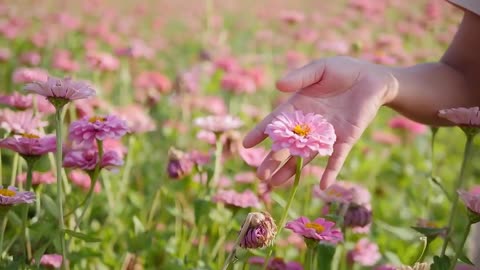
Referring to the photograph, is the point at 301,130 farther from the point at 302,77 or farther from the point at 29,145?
the point at 29,145

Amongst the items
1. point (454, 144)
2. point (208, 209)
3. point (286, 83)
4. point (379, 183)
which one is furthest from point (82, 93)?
point (454, 144)

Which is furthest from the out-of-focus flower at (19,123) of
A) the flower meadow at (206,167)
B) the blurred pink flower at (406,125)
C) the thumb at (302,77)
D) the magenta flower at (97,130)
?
the blurred pink flower at (406,125)

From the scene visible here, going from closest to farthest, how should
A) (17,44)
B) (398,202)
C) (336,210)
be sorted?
(336,210) < (398,202) < (17,44)

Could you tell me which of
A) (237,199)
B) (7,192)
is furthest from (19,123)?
(237,199)

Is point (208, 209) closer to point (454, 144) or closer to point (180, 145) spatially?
point (180, 145)

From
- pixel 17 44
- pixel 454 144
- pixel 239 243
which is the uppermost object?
pixel 239 243

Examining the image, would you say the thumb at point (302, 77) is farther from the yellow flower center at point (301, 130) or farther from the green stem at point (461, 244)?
the green stem at point (461, 244)

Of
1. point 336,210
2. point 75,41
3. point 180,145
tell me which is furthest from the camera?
point 75,41
